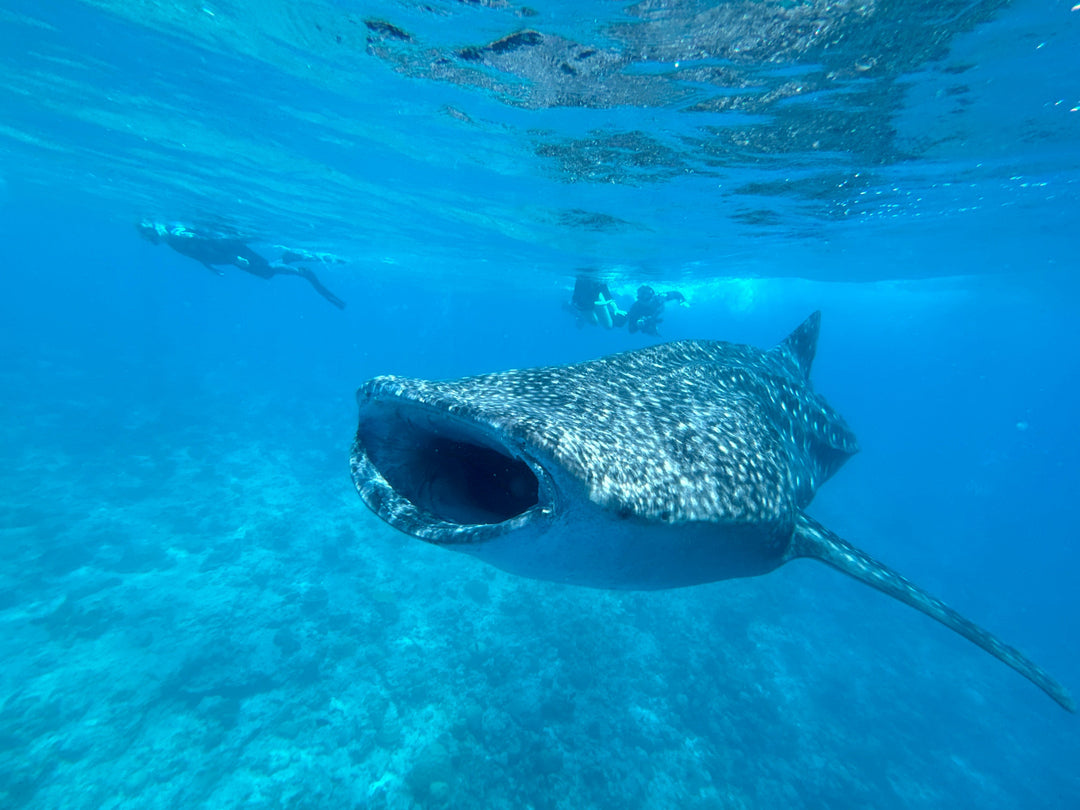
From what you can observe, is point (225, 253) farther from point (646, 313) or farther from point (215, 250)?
point (646, 313)

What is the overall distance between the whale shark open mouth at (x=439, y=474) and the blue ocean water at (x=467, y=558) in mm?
6298

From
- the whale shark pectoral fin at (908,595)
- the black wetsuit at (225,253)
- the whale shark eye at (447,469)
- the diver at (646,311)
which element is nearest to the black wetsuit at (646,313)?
the diver at (646,311)

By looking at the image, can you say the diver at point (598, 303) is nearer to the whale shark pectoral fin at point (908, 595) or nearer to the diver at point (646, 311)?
the diver at point (646, 311)

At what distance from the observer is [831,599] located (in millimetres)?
18875

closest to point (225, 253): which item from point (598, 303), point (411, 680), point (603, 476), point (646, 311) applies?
point (598, 303)

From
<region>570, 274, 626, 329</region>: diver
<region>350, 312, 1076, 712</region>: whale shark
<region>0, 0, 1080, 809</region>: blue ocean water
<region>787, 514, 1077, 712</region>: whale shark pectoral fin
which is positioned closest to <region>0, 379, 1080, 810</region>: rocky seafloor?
<region>0, 0, 1080, 809</region>: blue ocean water

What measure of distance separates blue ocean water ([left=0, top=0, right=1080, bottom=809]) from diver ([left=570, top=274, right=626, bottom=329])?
2567 millimetres

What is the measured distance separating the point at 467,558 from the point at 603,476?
13726mm

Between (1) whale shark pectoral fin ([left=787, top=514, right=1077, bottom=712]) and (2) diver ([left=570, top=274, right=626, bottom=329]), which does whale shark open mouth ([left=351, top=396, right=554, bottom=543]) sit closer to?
(1) whale shark pectoral fin ([left=787, top=514, right=1077, bottom=712])

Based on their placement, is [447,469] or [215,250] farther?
[215,250]

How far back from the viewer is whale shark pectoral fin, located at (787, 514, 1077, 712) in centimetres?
400

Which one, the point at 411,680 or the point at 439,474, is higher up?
the point at 439,474

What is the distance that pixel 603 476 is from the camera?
2354mm

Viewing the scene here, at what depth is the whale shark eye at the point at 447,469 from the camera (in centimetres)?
301
